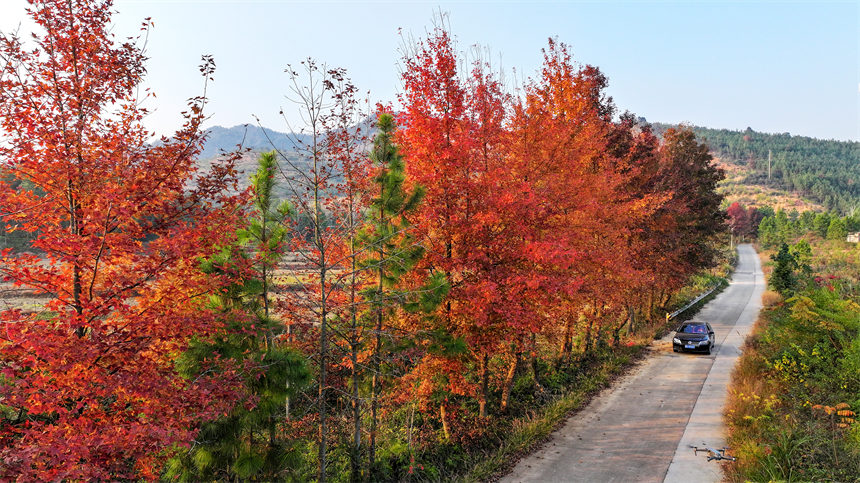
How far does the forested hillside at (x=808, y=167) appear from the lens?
12400 cm

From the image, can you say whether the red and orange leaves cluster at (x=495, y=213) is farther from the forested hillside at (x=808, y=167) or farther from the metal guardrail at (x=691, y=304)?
the forested hillside at (x=808, y=167)

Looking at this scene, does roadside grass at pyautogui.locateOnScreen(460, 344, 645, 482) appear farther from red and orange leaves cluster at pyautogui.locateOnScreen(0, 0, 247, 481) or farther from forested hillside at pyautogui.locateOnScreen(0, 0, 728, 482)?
red and orange leaves cluster at pyautogui.locateOnScreen(0, 0, 247, 481)

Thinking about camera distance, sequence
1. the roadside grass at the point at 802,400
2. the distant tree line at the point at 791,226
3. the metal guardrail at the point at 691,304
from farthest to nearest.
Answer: the distant tree line at the point at 791,226
the metal guardrail at the point at 691,304
the roadside grass at the point at 802,400

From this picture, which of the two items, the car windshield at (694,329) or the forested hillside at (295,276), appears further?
the car windshield at (694,329)

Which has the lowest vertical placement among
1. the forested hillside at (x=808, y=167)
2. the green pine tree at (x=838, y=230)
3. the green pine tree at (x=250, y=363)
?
the green pine tree at (x=250, y=363)

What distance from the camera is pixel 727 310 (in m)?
30.5

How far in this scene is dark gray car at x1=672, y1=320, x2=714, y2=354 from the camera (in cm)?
1941

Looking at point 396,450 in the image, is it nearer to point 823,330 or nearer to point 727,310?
point 823,330

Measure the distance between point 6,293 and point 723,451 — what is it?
38401mm

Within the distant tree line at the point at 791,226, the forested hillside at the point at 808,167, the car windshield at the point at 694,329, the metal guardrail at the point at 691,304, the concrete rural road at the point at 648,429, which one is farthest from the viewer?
the forested hillside at the point at 808,167

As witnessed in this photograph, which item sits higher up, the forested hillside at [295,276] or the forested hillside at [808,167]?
the forested hillside at [808,167]

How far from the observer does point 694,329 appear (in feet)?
66.7

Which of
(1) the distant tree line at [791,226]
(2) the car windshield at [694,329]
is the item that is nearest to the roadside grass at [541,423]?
(2) the car windshield at [694,329]

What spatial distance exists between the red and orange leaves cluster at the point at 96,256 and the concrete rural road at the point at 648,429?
729 cm
